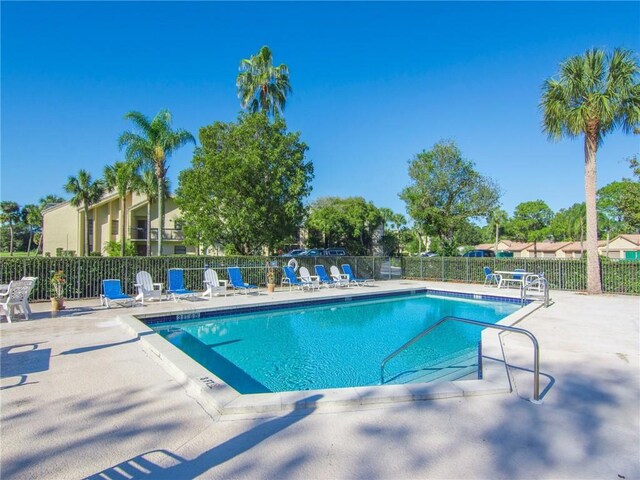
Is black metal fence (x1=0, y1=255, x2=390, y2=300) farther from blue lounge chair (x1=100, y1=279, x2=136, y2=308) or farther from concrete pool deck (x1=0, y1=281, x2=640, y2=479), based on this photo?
concrete pool deck (x1=0, y1=281, x2=640, y2=479)

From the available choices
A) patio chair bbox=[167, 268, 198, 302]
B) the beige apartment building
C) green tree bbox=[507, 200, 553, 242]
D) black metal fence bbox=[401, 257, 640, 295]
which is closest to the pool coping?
patio chair bbox=[167, 268, 198, 302]

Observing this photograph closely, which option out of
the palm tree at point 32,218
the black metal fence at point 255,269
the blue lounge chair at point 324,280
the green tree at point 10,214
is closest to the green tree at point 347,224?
the black metal fence at point 255,269

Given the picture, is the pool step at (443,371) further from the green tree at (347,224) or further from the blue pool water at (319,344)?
the green tree at (347,224)

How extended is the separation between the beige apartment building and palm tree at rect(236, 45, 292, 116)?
15.0 meters

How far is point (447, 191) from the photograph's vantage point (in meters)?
24.6

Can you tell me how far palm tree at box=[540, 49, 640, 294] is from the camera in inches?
550

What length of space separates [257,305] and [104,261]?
229 inches

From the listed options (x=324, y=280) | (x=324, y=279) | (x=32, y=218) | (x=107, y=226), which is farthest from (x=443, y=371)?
(x=32, y=218)

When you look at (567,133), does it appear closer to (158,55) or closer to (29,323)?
(158,55)

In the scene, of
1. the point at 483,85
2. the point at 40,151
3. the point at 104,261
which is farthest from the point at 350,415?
the point at 40,151

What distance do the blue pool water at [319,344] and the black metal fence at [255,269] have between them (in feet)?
15.8

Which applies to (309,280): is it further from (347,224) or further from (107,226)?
(107,226)

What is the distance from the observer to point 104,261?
13406 mm

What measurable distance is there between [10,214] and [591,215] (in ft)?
249
